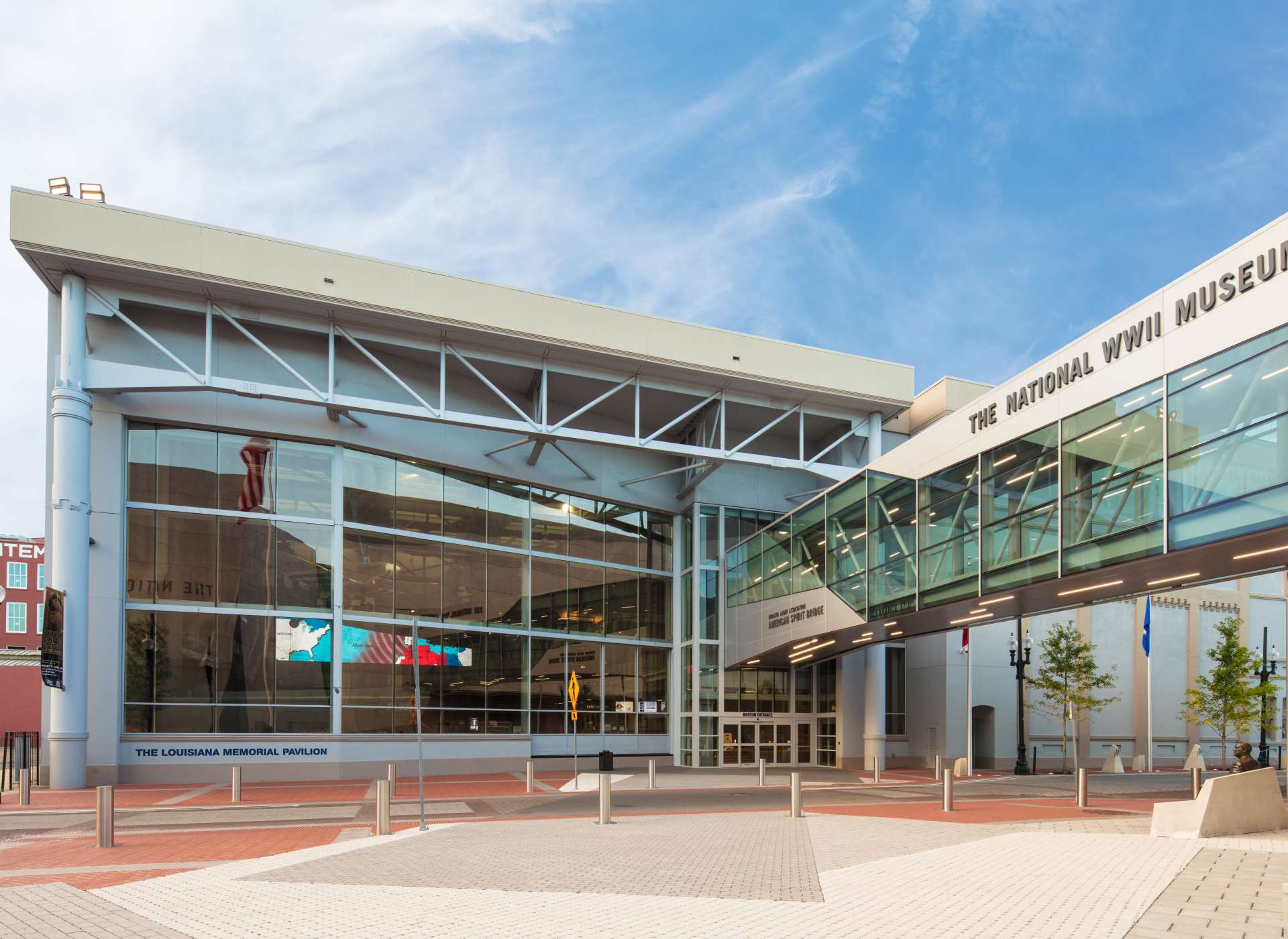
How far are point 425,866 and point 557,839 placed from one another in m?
3.07

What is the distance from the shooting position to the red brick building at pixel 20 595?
68625 millimetres

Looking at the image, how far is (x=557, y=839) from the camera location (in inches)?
571

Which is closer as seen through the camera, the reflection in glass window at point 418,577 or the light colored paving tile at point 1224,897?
the light colored paving tile at point 1224,897

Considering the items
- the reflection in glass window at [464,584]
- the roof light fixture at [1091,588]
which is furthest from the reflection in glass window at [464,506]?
the roof light fixture at [1091,588]

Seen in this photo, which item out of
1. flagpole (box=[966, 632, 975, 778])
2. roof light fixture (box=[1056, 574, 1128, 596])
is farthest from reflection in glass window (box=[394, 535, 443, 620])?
roof light fixture (box=[1056, 574, 1128, 596])

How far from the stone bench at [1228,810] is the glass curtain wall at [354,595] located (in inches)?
682

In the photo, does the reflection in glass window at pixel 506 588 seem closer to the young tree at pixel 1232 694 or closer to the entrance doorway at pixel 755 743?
the entrance doorway at pixel 755 743

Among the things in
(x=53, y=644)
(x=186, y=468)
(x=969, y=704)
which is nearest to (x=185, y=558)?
(x=186, y=468)

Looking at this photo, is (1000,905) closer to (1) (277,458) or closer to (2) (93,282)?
(1) (277,458)

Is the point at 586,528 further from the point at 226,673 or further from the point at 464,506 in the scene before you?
the point at 226,673

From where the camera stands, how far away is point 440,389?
3228cm

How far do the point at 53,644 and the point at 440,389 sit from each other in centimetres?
1291

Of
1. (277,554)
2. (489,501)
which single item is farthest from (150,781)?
(489,501)

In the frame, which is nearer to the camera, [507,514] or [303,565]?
[303,565]
